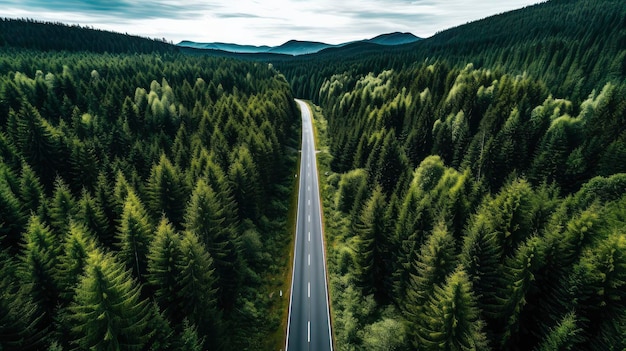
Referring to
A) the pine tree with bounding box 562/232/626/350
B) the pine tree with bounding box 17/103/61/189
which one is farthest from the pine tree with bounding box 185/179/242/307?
the pine tree with bounding box 17/103/61/189

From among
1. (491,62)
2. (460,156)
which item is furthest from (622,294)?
(491,62)

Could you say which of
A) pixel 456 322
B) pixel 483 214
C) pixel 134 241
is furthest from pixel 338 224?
pixel 134 241

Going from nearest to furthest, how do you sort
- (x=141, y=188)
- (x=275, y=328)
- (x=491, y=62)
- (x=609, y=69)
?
(x=275, y=328)
(x=141, y=188)
(x=609, y=69)
(x=491, y=62)

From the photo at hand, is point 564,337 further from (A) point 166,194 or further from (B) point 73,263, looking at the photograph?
(A) point 166,194

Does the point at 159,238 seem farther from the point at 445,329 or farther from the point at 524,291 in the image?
the point at 524,291

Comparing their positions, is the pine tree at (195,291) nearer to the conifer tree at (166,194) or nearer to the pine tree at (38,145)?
the conifer tree at (166,194)

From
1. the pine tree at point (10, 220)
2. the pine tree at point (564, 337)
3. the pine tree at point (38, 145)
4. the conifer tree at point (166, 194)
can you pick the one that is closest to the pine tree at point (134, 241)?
the conifer tree at point (166, 194)

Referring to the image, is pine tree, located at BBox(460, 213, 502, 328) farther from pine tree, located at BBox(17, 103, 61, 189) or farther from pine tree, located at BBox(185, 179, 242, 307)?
pine tree, located at BBox(17, 103, 61, 189)
